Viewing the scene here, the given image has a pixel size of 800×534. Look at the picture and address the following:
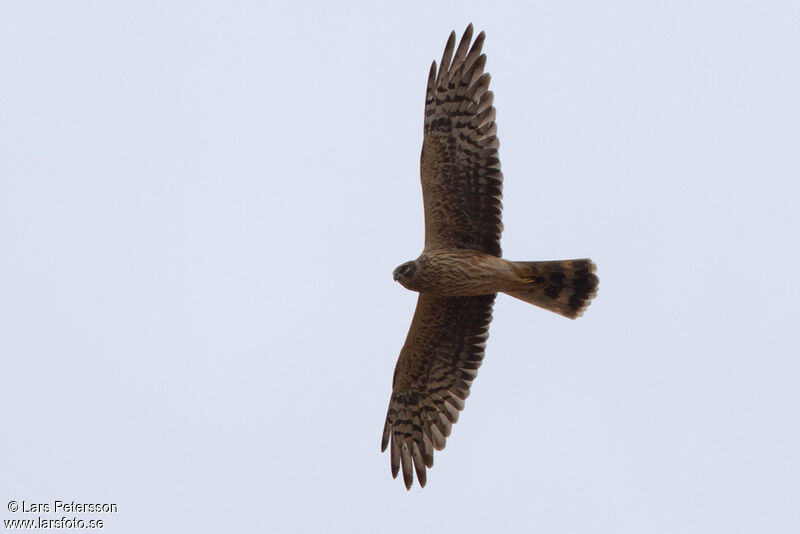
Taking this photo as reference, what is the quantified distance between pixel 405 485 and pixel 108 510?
3296 mm

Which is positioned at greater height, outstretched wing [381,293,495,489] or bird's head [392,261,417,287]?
bird's head [392,261,417,287]

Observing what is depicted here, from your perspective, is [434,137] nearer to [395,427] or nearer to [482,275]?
[482,275]

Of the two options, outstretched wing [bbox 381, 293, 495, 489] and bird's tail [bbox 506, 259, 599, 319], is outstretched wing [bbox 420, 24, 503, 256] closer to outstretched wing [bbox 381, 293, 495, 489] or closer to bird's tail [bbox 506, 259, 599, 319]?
bird's tail [bbox 506, 259, 599, 319]

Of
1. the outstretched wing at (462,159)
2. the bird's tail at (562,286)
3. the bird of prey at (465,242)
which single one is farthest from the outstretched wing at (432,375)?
the outstretched wing at (462,159)

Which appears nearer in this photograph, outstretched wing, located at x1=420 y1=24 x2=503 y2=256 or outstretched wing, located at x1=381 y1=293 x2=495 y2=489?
outstretched wing, located at x1=420 y1=24 x2=503 y2=256

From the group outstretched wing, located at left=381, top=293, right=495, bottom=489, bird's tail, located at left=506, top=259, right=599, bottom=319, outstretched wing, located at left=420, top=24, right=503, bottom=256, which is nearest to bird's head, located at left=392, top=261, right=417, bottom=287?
outstretched wing, located at left=420, top=24, right=503, bottom=256

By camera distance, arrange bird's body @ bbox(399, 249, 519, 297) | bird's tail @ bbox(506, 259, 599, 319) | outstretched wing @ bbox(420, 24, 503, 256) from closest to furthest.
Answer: bird's body @ bbox(399, 249, 519, 297)
outstretched wing @ bbox(420, 24, 503, 256)
bird's tail @ bbox(506, 259, 599, 319)

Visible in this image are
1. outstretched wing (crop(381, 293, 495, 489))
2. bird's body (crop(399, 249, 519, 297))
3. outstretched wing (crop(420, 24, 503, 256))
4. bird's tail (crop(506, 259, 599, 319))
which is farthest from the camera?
outstretched wing (crop(381, 293, 495, 489))

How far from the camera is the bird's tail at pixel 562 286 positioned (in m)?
13.2

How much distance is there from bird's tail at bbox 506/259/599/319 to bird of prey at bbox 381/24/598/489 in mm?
10

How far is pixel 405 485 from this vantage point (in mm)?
13938

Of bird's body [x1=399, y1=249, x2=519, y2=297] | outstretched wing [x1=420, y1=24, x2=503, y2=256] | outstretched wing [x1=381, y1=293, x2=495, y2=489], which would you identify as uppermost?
outstretched wing [x1=420, y1=24, x2=503, y2=256]

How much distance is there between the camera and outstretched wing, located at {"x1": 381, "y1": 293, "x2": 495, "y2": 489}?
44.4 feet

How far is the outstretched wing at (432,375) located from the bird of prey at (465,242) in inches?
0.5
